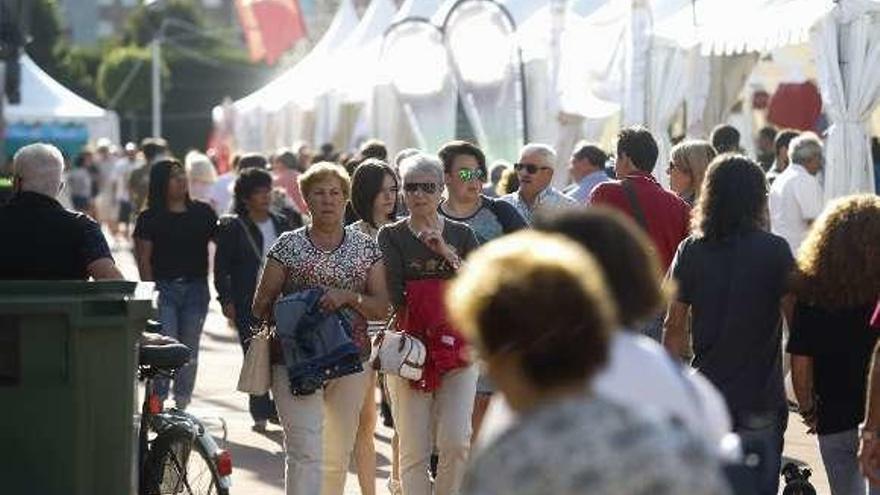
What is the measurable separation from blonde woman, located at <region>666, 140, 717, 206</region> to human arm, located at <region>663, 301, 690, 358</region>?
3.29 metres

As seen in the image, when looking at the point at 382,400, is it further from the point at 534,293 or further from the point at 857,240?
the point at 534,293

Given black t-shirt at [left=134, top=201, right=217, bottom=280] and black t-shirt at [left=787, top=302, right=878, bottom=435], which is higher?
black t-shirt at [left=787, top=302, right=878, bottom=435]

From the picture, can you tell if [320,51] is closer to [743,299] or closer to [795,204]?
[795,204]

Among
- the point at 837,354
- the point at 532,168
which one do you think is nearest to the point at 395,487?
the point at 532,168

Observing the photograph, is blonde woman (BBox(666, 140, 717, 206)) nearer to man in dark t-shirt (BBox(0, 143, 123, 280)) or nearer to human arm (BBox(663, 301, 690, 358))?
human arm (BBox(663, 301, 690, 358))

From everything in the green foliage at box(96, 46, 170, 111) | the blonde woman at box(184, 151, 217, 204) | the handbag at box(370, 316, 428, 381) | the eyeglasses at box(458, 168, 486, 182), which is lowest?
the green foliage at box(96, 46, 170, 111)

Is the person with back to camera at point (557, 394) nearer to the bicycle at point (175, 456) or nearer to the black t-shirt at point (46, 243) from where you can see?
the black t-shirt at point (46, 243)

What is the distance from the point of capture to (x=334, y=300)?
→ 888 cm

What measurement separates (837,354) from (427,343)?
80.9 inches

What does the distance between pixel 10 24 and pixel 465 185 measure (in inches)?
246

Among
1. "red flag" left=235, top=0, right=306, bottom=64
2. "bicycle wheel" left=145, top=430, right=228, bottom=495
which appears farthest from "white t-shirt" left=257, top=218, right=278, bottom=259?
"red flag" left=235, top=0, right=306, bottom=64

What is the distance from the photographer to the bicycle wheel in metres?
8.51

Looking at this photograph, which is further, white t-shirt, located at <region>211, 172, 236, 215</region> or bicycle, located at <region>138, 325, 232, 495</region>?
white t-shirt, located at <region>211, 172, 236, 215</region>

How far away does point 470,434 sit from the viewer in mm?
9414
